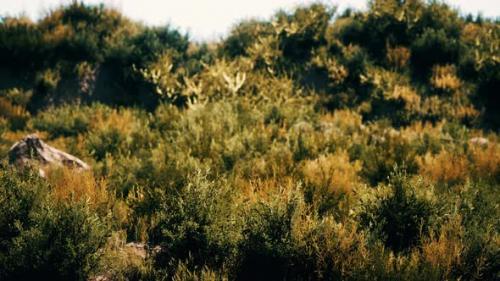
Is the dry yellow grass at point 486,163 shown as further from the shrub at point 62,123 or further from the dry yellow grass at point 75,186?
the shrub at point 62,123

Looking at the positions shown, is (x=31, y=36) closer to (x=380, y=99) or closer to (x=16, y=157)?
(x=16, y=157)

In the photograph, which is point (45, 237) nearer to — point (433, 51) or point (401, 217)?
point (401, 217)

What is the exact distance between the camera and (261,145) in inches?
336

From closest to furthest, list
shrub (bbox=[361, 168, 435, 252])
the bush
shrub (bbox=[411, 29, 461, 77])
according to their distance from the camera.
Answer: the bush → shrub (bbox=[361, 168, 435, 252]) → shrub (bbox=[411, 29, 461, 77])

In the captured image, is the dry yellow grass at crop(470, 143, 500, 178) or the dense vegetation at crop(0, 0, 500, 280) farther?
the dry yellow grass at crop(470, 143, 500, 178)

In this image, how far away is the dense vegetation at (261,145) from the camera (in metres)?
4.21

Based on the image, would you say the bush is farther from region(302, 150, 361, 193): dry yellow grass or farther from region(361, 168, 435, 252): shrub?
region(302, 150, 361, 193): dry yellow grass

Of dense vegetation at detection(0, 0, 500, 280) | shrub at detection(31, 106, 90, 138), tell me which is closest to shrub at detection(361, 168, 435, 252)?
dense vegetation at detection(0, 0, 500, 280)

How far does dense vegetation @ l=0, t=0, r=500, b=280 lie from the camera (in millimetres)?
4211

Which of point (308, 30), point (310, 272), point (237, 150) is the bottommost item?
point (310, 272)

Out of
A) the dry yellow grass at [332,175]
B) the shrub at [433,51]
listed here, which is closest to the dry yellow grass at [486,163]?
the dry yellow grass at [332,175]

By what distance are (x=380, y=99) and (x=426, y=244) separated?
30.8 feet

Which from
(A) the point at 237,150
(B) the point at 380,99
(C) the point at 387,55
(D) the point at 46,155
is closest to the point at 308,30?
(C) the point at 387,55

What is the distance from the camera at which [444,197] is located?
5164mm
